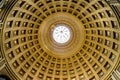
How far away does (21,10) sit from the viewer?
1407 inches

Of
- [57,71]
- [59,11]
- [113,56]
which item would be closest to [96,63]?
[113,56]

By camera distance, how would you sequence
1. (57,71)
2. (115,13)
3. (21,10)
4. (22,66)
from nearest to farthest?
(115,13) < (21,10) < (22,66) < (57,71)

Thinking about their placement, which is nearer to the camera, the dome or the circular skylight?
the dome

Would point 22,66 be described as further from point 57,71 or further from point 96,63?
point 96,63

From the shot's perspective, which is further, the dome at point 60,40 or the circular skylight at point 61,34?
the circular skylight at point 61,34

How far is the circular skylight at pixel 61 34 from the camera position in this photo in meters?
44.5

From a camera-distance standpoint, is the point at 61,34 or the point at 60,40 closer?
the point at 60,40

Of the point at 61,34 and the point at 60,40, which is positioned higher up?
the point at 61,34

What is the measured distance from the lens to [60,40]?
45.8 meters

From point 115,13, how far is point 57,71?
1482 cm

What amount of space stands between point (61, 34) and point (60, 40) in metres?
1.40

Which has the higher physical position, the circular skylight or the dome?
the circular skylight

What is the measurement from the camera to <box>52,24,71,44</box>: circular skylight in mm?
44522

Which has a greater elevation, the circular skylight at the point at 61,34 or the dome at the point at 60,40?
the circular skylight at the point at 61,34
